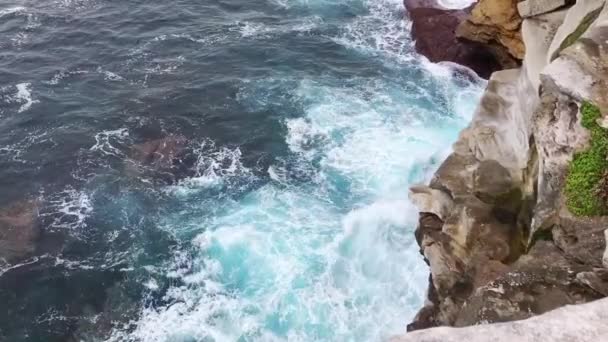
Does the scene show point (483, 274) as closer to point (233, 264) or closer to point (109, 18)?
point (233, 264)

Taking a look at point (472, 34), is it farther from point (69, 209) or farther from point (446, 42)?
point (69, 209)

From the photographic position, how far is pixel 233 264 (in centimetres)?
3173

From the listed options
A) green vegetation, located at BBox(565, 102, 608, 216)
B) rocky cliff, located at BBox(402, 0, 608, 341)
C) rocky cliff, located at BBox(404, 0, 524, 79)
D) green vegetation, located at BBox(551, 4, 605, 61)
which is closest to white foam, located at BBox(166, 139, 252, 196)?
rocky cliff, located at BBox(402, 0, 608, 341)

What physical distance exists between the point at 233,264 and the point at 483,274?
587 inches

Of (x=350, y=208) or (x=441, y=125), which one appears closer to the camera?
(x=350, y=208)

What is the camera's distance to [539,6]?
1117 inches

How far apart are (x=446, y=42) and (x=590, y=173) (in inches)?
1255

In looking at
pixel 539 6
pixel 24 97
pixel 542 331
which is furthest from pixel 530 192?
pixel 24 97

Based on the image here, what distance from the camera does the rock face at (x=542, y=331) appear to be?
1112 cm

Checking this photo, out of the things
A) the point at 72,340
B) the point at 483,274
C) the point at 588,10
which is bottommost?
the point at 72,340

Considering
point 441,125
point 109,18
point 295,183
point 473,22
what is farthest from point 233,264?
point 109,18

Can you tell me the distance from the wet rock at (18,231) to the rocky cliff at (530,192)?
865 inches

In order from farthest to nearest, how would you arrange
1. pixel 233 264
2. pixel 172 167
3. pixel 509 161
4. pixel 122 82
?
pixel 122 82
pixel 172 167
pixel 233 264
pixel 509 161

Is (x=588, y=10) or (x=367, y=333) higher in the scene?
(x=588, y=10)
